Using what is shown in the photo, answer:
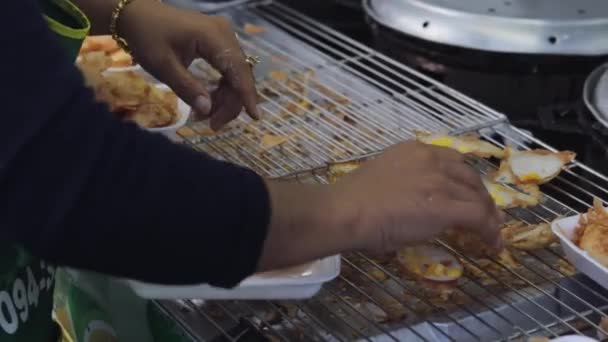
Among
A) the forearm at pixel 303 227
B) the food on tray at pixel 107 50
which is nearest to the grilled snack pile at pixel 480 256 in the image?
the forearm at pixel 303 227

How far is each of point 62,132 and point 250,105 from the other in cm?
50

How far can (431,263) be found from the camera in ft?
2.95

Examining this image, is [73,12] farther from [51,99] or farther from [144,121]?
[51,99]

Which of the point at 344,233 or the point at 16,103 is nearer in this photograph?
the point at 16,103

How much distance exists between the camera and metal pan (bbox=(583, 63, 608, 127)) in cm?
109

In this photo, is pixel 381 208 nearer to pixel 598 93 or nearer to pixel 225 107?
pixel 225 107

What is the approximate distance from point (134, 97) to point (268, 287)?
48 cm

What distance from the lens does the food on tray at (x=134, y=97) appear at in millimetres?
1143

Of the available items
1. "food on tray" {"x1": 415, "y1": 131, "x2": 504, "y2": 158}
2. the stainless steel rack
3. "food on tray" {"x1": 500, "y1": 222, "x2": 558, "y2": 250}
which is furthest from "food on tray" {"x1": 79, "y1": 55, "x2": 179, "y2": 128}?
"food on tray" {"x1": 500, "y1": 222, "x2": 558, "y2": 250}

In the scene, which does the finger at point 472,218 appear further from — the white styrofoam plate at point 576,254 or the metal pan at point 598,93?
the metal pan at point 598,93

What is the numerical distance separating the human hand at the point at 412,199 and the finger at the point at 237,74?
343mm

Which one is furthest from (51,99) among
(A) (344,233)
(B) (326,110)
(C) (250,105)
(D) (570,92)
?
(D) (570,92)

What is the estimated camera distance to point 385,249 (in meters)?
0.69

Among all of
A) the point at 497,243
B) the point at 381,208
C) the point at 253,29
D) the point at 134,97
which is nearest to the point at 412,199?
the point at 381,208
